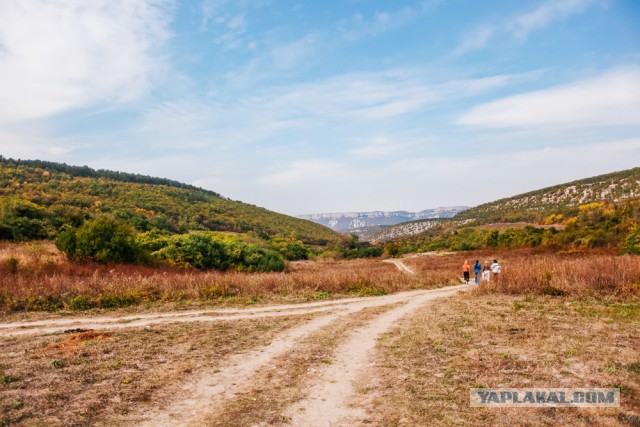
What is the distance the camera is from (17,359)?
877 cm

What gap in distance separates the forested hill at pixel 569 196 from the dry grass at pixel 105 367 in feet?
302

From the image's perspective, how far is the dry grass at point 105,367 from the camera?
6133 mm

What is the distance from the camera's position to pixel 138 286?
1856 centimetres

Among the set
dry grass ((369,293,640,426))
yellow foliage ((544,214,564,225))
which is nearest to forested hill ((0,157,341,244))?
dry grass ((369,293,640,426))

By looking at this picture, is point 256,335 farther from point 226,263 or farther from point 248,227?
point 248,227

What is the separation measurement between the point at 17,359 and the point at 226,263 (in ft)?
85.0

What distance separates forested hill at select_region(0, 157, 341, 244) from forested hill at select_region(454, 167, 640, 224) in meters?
55.5

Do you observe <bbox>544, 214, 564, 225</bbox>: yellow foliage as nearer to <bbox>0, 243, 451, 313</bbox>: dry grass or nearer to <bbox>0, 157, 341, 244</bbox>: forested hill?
<bbox>0, 157, 341, 244</bbox>: forested hill

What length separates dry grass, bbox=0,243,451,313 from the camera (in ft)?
53.9

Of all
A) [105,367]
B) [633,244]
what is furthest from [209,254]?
[633,244]

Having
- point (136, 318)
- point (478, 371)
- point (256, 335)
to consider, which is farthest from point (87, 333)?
point (478, 371)

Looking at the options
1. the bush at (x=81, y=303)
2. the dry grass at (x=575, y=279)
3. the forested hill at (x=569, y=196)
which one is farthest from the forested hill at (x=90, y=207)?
the forested hill at (x=569, y=196)

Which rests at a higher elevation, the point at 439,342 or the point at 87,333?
the point at 87,333

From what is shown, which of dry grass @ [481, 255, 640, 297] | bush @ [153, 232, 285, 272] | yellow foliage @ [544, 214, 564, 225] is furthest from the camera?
yellow foliage @ [544, 214, 564, 225]
